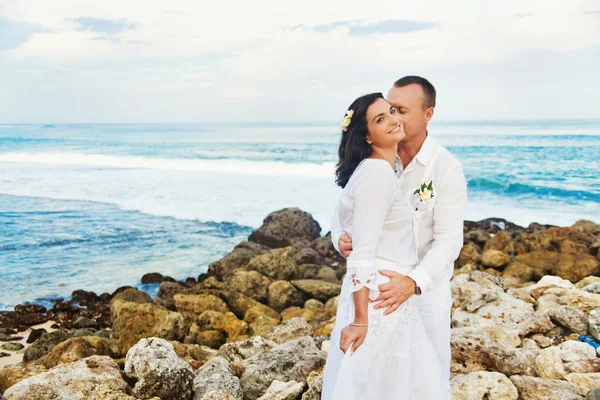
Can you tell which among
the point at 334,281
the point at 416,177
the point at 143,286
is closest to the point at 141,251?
the point at 143,286

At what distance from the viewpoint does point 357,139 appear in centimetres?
306

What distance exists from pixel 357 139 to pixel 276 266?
26.4 feet

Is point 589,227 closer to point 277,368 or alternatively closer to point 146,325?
point 146,325

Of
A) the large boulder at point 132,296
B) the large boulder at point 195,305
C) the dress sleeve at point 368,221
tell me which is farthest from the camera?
the large boulder at point 132,296

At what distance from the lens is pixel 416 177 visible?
143 inches

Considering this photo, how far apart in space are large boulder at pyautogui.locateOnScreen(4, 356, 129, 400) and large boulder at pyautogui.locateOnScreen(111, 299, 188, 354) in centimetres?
238

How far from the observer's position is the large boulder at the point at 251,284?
10062 mm

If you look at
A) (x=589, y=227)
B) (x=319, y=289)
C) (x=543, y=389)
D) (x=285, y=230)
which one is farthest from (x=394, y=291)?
(x=589, y=227)

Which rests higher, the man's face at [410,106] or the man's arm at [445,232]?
the man's face at [410,106]

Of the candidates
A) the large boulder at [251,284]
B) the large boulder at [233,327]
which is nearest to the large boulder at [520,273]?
the large boulder at [251,284]

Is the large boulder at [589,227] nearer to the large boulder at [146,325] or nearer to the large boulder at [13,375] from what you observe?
the large boulder at [146,325]

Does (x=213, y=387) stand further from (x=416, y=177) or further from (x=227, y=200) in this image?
(x=227, y=200)

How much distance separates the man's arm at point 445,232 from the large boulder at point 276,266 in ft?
24.8

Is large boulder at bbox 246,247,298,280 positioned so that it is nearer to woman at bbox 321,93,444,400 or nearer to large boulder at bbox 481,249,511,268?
large boulder at bbox 481,249,511,268
